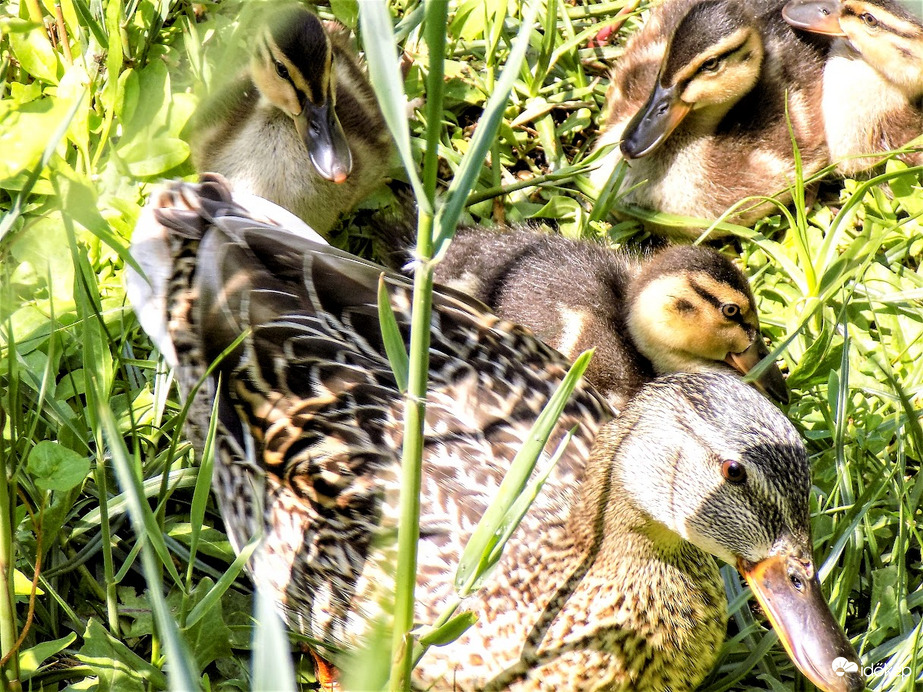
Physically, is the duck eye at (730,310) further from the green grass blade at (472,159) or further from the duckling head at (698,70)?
the green grass blade at (472,159)

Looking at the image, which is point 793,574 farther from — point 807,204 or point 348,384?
point 807,204

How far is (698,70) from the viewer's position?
260cm

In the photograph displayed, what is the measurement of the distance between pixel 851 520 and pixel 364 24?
1371 millimetres

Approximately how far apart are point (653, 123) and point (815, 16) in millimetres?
545

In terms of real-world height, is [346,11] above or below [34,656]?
above

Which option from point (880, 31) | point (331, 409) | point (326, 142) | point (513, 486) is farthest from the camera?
point (880, 31)

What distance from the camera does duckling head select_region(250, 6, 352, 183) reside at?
2.35 metres

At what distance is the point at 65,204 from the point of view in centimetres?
139

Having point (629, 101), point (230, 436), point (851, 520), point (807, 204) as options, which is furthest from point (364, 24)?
point (807, 204)

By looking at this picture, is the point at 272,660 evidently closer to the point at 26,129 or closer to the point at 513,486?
the point at 513,486

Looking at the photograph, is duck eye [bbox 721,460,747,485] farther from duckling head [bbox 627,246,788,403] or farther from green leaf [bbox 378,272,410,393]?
duckling head [bbox 627,246,788,403]

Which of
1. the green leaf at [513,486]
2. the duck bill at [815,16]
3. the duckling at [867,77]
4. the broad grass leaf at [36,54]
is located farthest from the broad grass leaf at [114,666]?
the duck bill at [815,16]

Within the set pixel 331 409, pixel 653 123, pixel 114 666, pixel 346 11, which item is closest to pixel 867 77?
pixel 653 123

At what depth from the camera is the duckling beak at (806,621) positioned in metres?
1.57
